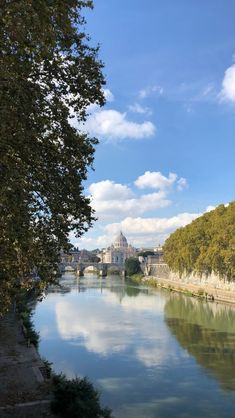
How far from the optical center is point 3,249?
459 inches

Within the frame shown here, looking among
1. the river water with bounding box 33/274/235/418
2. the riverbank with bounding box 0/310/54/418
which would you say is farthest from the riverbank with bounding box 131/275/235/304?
the riverbank with bounding box 0/310/54/418

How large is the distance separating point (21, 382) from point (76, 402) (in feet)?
13.4

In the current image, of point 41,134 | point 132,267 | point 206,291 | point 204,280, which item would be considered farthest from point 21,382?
point 132,267

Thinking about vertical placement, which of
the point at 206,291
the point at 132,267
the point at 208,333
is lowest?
the point at 208,333

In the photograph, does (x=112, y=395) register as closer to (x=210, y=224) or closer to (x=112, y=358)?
(x=112, y=358)

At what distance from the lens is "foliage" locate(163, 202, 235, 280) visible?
57.7 metres

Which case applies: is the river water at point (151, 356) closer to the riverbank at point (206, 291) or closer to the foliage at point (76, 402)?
the foliage at point (76, 402)

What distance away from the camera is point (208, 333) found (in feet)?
119

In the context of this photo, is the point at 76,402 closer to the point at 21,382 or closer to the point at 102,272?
the point at 21,382

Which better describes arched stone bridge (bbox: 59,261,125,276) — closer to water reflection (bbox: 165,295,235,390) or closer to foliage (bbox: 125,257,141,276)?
foliage (bbox: 125,257,141,276)

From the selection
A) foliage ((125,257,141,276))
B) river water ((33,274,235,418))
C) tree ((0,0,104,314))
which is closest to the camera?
tree ((0,0,104,314))

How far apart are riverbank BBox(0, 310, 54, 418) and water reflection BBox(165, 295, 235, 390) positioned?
8877mm

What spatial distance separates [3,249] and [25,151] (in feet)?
8.52

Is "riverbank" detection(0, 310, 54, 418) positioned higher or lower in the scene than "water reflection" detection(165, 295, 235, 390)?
higher
